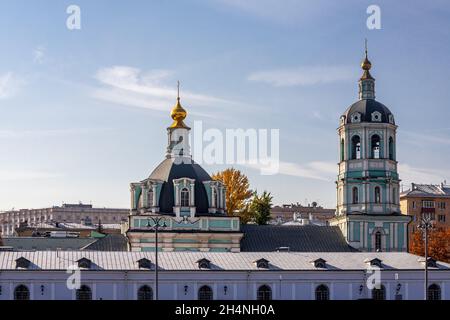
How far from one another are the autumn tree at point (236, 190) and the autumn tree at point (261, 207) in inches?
26.2

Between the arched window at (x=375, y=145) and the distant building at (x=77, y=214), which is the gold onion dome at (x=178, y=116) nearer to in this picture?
the arched window at (x=375, y=145)

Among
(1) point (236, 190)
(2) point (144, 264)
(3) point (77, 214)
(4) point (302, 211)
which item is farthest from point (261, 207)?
(3) point (77, 214)

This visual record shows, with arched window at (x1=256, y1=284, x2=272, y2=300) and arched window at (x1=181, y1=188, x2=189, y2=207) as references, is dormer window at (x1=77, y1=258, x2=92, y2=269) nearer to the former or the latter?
arched window at (x1=256, y1=284, x2=272, y2=300)

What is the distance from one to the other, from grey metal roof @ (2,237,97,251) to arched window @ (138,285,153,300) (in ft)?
104

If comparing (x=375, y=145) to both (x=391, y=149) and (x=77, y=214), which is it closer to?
(x=391, y=149)

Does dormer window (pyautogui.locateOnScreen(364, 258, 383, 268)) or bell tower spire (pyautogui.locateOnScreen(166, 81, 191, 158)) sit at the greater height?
bell tower spire (pyautogui.locateOnScreen(166, 81, 191, 158))

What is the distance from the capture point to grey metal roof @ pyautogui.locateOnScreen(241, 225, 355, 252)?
2699 inches

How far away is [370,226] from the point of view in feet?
230

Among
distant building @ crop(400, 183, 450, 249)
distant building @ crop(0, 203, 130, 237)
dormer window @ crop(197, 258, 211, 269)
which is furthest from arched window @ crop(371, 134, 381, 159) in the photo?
distant building @ crop(0, 203, 130, 237)

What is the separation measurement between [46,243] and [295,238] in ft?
81.1

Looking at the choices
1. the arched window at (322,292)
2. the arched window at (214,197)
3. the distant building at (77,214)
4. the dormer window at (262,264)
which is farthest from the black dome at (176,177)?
the distant building at (77,214)

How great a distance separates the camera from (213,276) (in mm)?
51656
